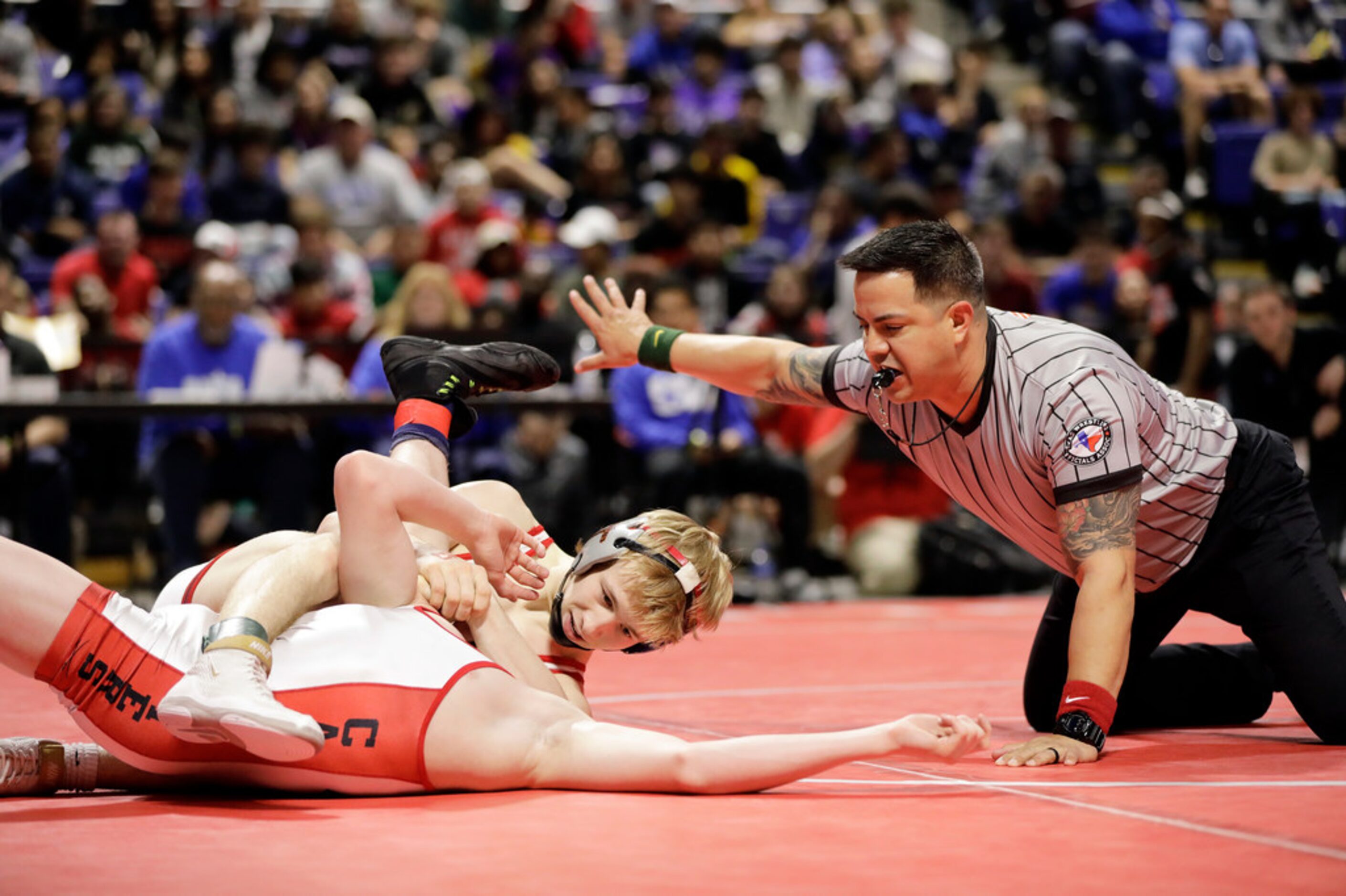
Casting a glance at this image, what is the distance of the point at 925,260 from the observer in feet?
11.5

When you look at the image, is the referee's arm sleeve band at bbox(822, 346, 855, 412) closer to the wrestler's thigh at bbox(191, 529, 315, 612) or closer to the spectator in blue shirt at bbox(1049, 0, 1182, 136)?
the wrestler's thigh at bbox(191, 529, 315, 612)

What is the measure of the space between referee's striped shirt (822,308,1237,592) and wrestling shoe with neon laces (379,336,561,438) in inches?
29.6

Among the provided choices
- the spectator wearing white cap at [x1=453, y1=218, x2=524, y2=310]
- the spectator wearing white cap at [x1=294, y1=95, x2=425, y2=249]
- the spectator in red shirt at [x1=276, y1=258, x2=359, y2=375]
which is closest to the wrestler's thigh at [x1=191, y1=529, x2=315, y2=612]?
the spectator in red shirt at [x1=276, y1=258, x2=359, y2=375]

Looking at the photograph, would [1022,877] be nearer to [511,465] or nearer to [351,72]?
[511,465]

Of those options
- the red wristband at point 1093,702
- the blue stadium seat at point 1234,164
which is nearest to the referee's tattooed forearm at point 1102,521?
the red wristband at point 1093,702

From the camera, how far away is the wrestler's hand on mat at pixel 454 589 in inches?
130

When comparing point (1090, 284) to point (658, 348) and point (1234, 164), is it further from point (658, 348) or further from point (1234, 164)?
point (658, 348)

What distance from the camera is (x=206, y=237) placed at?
8844mm

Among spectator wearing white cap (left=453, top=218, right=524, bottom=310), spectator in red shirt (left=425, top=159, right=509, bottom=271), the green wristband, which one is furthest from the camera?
spectator in red shirt (left=425, top=159, right=509, bottom=271)

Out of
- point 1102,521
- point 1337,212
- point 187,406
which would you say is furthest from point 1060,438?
point 1337,212

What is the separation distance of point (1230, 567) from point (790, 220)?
7.76m

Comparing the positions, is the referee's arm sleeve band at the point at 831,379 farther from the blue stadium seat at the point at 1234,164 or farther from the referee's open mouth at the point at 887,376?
the blue stadium seat at the point at 1234,164

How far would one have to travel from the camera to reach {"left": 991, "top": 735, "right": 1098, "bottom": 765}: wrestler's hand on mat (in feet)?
11.3

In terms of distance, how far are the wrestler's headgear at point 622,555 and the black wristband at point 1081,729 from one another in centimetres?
83
